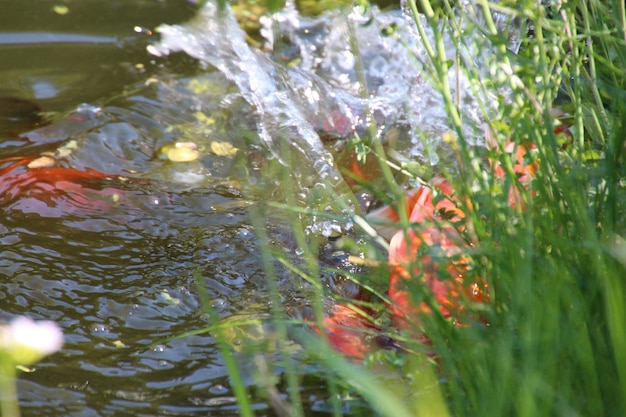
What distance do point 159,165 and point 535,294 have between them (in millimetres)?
1865

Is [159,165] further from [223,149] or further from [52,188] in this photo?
[52,188]

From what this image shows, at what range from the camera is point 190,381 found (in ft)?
5.48

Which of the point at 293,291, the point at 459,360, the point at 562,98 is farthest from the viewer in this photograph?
the point at 562,98

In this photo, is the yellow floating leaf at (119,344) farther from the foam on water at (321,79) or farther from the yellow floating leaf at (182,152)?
the yellow floating leaf at (182,152)

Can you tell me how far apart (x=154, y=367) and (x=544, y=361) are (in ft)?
3.08

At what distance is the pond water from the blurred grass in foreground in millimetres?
182

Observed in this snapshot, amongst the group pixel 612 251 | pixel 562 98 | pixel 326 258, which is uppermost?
pixel 612 251

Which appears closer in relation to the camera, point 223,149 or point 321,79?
point 223,149

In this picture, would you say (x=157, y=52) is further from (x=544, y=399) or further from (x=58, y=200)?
(x=544, y=399)

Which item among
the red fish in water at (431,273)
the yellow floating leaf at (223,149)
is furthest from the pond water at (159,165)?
the red fish in water at (431,273)

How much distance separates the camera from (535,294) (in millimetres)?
1215

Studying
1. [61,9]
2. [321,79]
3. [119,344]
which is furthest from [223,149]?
[61,9]

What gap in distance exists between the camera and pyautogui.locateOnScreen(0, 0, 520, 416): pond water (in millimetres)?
1722

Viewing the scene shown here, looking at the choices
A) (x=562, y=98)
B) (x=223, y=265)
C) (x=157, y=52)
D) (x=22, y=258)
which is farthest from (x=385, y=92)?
(x=22, y=258)
